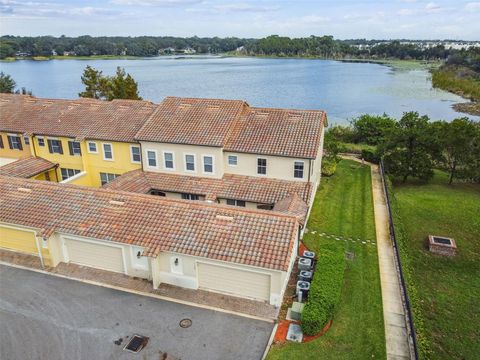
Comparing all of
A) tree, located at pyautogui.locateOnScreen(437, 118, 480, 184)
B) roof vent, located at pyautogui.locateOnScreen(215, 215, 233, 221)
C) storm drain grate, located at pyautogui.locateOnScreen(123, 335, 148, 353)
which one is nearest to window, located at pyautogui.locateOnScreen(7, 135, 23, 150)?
roof vent, located at pyautogui.locateOnScreen(215, 215, 233, 221)

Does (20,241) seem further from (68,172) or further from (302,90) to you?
(302,90)

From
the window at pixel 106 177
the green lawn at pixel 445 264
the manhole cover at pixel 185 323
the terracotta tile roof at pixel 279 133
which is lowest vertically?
the green lawn at pixel 445 264

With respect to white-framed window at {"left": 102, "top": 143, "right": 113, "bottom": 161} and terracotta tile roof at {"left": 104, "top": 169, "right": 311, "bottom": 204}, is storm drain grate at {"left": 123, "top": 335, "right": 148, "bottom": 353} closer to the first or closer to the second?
terracotta tile roof at {"left": 104, "top": 169, "right": 311, "bottom": 204}

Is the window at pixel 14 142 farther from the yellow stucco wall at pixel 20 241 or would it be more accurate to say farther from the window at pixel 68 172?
the yellow stucco wall at pixel 20 241

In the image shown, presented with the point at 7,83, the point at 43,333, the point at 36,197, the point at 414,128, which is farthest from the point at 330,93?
the point at 43,333

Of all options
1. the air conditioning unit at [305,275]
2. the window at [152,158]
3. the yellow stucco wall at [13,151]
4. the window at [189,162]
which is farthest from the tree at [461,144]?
the yellow stucco wall at [13,151]
